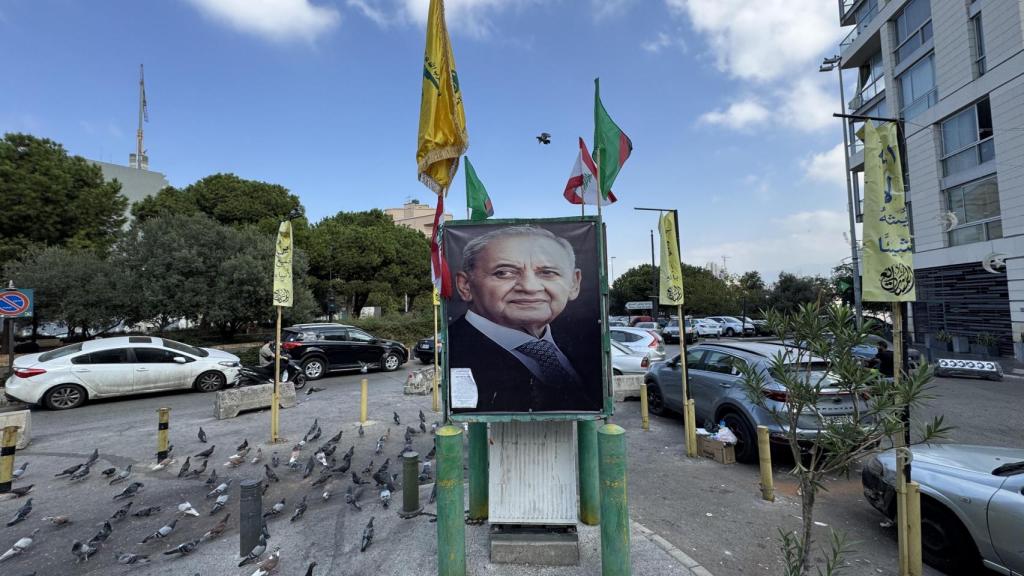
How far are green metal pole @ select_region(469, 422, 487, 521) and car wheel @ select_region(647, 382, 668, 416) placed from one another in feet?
18.1

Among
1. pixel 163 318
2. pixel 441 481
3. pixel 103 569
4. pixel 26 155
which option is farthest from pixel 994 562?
pixel 26 155

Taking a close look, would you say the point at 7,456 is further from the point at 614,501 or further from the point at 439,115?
the point at 614,501

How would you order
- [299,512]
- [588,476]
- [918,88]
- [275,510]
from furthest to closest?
[918,88], [275,510], [299,512], [588,476]

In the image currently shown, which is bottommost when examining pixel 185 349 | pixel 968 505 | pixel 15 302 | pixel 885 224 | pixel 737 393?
pixel 968 505

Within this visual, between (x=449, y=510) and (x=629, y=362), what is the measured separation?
9447 millimetres

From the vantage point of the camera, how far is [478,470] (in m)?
4.18

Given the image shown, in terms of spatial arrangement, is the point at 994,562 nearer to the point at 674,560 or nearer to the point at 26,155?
the point at 674,560

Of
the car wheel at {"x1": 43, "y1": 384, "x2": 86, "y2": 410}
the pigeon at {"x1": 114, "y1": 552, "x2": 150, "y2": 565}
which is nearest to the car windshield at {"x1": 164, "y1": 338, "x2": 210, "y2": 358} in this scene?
the car wheel at {"x1": 43, "y1": 384, "x2": 86, "y2": 410}

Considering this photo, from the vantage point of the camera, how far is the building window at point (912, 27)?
1898cm

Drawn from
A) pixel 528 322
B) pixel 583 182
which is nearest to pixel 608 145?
pixel 583 182

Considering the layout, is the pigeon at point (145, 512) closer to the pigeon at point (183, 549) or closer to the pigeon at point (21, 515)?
the pigeon at point (21, 515)

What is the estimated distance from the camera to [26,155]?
71.7ft

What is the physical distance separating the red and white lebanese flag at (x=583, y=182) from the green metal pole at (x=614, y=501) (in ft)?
8.42

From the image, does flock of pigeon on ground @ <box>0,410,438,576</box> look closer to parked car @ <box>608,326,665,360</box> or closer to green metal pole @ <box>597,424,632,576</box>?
green metal pole @ <box>597,424,632,576</box>
